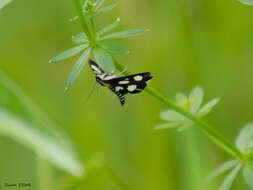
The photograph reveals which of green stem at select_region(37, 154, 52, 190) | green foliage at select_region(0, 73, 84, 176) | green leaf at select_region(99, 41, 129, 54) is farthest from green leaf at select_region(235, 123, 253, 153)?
green stem at select_region(37, 154, 52, 190)

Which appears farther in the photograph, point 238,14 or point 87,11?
point 238,14

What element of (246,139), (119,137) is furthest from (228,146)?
(119,137)

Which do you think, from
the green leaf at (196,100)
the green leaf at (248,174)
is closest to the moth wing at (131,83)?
the green leaf at (196,100)

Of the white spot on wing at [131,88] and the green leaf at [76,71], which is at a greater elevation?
the green leaf at [76,71]

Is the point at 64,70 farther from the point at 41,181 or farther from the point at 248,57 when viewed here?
the point at 248,57

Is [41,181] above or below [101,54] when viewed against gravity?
above

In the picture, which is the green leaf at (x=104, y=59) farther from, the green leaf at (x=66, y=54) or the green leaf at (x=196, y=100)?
the green leaf at (x=196, y=100)

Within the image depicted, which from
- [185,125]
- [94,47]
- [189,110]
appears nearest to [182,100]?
[189,110]
